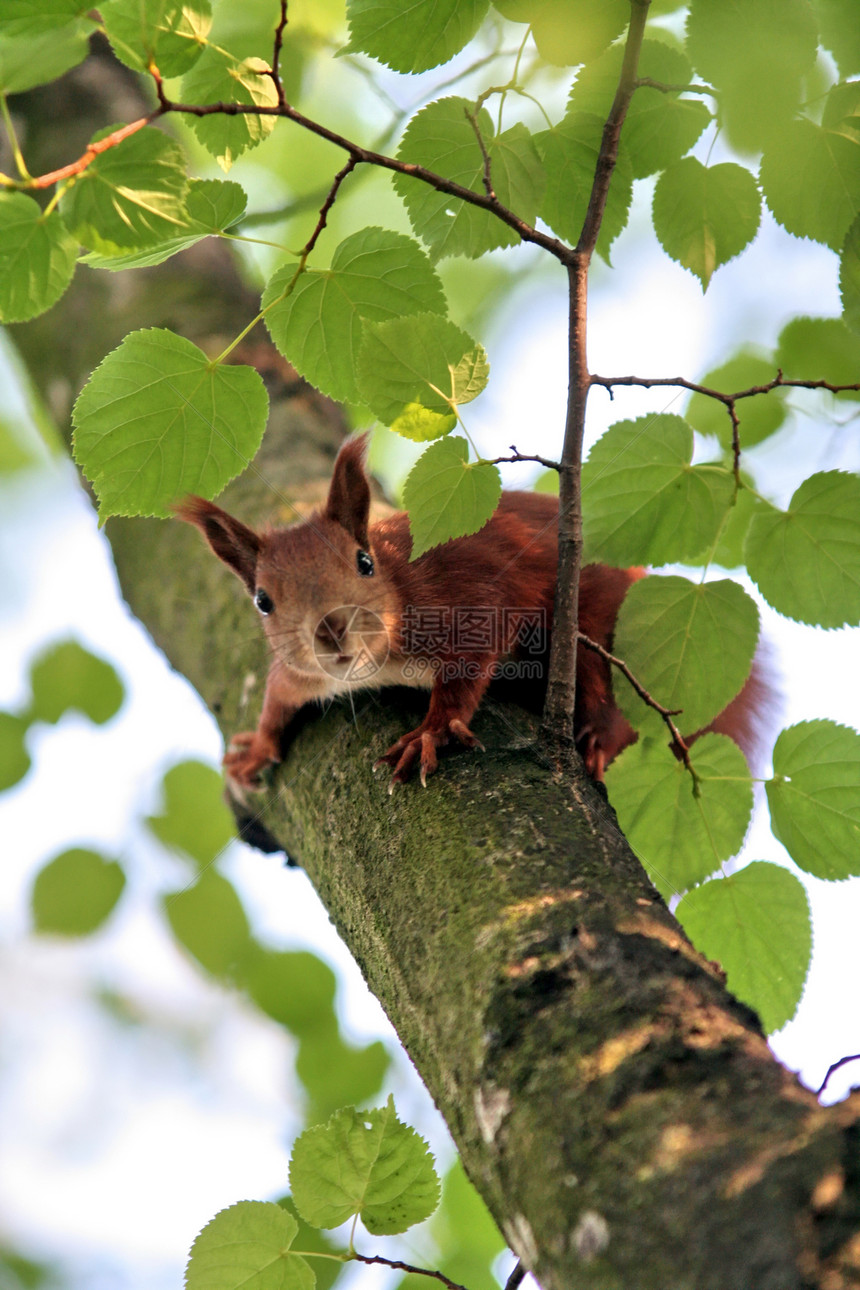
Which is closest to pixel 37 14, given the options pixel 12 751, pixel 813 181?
pixel 813 181

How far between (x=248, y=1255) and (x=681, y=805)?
784mm

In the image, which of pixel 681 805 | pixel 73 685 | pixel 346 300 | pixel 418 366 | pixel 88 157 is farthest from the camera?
pixel 73 685

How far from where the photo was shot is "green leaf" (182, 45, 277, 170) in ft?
3.61

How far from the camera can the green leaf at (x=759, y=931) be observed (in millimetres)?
1312

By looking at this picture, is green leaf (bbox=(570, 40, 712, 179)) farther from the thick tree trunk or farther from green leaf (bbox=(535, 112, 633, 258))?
the thick tree trunk

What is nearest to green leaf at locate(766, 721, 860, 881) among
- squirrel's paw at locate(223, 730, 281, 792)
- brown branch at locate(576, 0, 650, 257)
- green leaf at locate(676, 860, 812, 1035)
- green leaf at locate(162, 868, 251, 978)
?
green leaf at locate(676, 860, 812, 1035)

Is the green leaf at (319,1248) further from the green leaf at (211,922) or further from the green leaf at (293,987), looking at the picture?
the green leaf at (211,922)

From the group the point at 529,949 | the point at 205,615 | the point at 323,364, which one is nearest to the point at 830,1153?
the point at 529,949

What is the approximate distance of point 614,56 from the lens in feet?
4.20

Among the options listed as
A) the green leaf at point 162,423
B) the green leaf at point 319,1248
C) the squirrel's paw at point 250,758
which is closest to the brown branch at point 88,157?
the green leaf at point 162,423

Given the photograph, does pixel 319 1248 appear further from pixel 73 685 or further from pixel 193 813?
pixel 73 685

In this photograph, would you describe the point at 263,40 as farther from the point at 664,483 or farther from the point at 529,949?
the point at 529,949

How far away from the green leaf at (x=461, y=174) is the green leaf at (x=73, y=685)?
1.67 metres

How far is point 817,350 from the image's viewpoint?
5.81ft
